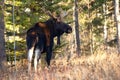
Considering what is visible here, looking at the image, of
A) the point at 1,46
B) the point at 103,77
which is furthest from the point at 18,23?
the point at 103,77

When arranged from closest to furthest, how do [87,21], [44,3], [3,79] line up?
1. [3,79]
2. [44,3]
3. [87,21]

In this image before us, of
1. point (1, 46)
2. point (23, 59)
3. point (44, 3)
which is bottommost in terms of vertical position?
point (23, 59)

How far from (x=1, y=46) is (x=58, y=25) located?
2253 millimetres

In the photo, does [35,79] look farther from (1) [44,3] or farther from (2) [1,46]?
(1) [44,3]

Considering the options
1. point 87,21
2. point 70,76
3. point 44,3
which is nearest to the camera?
point 70,76

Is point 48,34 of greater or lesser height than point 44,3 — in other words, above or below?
below

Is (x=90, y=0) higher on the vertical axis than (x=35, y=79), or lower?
higher

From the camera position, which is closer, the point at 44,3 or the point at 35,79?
the point at 35,79

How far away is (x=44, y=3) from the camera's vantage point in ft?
51.6

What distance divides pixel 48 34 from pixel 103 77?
5.99 meters

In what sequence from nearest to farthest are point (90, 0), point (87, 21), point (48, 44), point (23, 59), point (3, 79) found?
point (3, 79), point (48, 44), point (23, 59), point (90, 0), point (87, 21)

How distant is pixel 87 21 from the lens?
32.0m

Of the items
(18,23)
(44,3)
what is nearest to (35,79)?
(44,3)

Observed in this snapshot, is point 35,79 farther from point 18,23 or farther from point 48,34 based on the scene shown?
point 18,23
